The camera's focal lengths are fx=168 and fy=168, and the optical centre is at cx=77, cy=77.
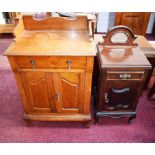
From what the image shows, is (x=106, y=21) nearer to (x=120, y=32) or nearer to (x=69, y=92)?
(x=120, y=32)

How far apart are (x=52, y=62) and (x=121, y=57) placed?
0.53 meters

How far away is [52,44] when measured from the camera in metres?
1.16

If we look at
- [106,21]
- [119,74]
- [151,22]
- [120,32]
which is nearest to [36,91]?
[119,74]

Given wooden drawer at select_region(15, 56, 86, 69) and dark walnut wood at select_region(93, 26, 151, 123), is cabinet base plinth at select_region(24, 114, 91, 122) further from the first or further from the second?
wooden drawer at select_region(15, 56, 86, 69)

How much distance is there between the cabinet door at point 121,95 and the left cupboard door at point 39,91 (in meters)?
0.45

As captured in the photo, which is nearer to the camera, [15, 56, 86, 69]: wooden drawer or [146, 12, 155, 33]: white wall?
[15, 56, 86, 69]: wooden drawer

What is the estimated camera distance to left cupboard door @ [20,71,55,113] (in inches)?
48.1

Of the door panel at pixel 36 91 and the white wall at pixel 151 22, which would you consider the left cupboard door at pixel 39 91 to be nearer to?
the door panel at pixel 36 91

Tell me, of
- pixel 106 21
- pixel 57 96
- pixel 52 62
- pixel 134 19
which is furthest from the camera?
pixel 106 21

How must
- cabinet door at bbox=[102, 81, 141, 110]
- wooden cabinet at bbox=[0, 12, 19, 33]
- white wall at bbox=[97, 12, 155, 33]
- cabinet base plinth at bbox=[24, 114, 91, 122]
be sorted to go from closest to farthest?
cabinet door at bbox=[102, 81, 141, 110] → cabinet base plinth at bbox=[24, 114, 91, 122] → wooden cabinet at bbox=[0, 12, 19, 33] → white wall at bbox=[97, 12, 155, 33]

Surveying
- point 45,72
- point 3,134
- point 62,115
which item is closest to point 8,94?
point 3,134

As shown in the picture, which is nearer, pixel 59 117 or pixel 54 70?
pixel 54 70

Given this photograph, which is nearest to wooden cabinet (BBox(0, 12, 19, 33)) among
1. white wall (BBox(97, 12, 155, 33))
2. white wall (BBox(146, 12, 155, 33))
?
white wall (BBox(97, 12, 155, 33))

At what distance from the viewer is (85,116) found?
1468mm
